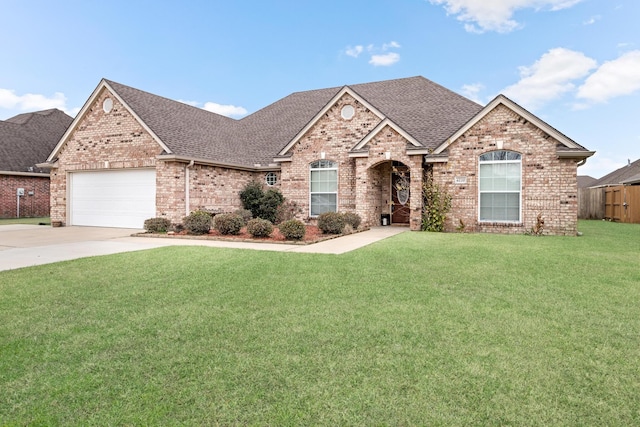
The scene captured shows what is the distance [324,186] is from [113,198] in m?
9.90

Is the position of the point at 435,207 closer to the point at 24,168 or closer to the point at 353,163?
the point at 353,163

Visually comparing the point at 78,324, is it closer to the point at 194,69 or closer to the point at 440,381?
the point at 440,381

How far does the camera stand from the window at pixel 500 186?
45.9 feet

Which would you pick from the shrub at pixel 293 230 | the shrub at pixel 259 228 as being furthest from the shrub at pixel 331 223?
the shrub at pixel 259 228

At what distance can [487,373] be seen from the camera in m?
3.14

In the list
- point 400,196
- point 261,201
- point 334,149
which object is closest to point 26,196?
point 261,201

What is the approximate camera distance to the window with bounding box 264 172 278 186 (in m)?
19.6

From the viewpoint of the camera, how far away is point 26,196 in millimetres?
26188

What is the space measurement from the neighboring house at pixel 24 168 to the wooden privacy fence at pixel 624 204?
36.8 meters

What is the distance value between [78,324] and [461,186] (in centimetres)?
1345

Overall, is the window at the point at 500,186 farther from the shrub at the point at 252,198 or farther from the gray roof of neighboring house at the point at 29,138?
the gray roof of neighboring house at the point at 29,138

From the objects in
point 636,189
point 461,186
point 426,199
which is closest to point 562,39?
point 461,186

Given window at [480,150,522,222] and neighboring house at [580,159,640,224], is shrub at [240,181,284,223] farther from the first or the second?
neighboring house at [580,159,640,224]

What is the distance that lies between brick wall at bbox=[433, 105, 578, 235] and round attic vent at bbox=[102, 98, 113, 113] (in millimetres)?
15017
